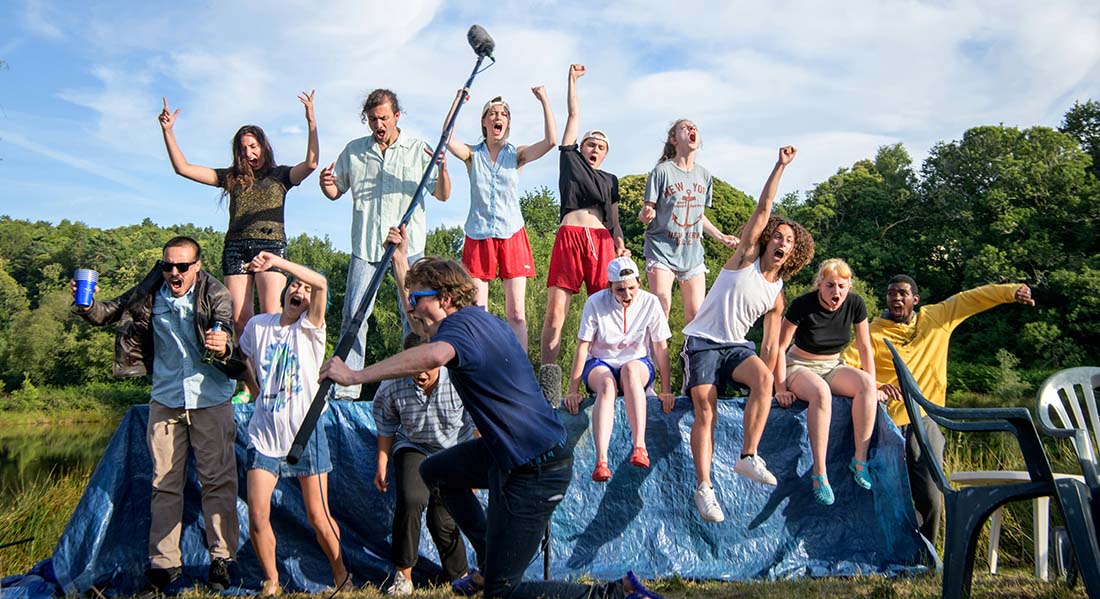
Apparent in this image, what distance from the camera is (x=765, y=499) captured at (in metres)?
4.95

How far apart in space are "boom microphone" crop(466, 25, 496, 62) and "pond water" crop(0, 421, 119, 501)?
47.4 ft

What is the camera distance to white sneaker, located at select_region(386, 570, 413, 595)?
4.32 meters

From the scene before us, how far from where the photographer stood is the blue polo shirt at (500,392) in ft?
10.5

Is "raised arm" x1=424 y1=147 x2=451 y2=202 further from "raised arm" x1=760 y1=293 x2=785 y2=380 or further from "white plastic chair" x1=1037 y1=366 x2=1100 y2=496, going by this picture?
"white plastic chair" x1=1037 y1=366 x2=1100 y2=496

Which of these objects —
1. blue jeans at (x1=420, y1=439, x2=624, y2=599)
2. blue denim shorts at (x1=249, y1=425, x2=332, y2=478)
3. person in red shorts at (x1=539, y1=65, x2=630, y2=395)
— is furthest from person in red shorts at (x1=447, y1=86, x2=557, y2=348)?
blue jeans at (x1=420, y1=439, x2=624, y2=599)

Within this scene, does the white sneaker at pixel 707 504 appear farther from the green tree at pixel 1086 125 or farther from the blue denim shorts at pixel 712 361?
the green tree at pixel 1086 125

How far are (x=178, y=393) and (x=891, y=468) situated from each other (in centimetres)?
407

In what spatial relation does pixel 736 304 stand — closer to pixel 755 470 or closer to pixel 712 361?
pixel 712 361

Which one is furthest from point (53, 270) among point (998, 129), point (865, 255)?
point (998, 129)

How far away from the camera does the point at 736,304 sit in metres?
4.85

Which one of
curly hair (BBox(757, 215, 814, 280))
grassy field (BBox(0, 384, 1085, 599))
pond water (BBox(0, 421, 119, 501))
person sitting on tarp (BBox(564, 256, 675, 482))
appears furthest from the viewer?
pond water (BBox(0, 421, 119, 501))

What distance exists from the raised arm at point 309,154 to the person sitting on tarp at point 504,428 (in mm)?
2381

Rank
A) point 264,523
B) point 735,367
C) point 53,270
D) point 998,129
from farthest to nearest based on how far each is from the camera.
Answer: point 53,270 < point 998,129 < point 735,367 < point 264,523

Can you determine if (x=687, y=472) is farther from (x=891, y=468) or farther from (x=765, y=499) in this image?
(x=891, y=468)
